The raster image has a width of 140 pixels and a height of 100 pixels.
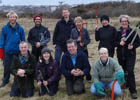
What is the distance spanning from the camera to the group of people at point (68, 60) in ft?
16.1

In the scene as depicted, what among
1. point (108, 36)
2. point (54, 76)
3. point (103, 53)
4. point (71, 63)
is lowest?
point (54, 76)

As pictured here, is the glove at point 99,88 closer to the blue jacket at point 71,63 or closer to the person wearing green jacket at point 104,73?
the person wearing green jacket at point 104,73

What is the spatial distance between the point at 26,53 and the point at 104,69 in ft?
5.97

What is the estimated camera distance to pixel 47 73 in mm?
5285

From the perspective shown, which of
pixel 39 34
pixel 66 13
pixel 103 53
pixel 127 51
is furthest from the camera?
pixel 39 34

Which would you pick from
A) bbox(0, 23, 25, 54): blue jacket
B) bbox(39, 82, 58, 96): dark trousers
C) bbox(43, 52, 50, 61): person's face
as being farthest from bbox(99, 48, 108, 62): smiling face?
bbox(0, 23, 25, 54): blue jacket

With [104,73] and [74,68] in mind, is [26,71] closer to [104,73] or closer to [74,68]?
[74,68]

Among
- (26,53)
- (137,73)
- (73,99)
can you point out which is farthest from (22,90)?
(137,73)

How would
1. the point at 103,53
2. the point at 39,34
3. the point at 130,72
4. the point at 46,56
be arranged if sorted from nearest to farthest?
1. the point at 103,53
2. the point at 130,72
3. the point at 46,56
4. the point at 39,34

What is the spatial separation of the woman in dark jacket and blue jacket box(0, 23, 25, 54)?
85 centimetres

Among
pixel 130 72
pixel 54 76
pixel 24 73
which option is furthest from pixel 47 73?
pixel 130 72

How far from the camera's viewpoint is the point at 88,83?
5988 millimetres

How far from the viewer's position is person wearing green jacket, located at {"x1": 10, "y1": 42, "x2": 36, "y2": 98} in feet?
17.3

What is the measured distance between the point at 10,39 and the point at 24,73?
0.97m
